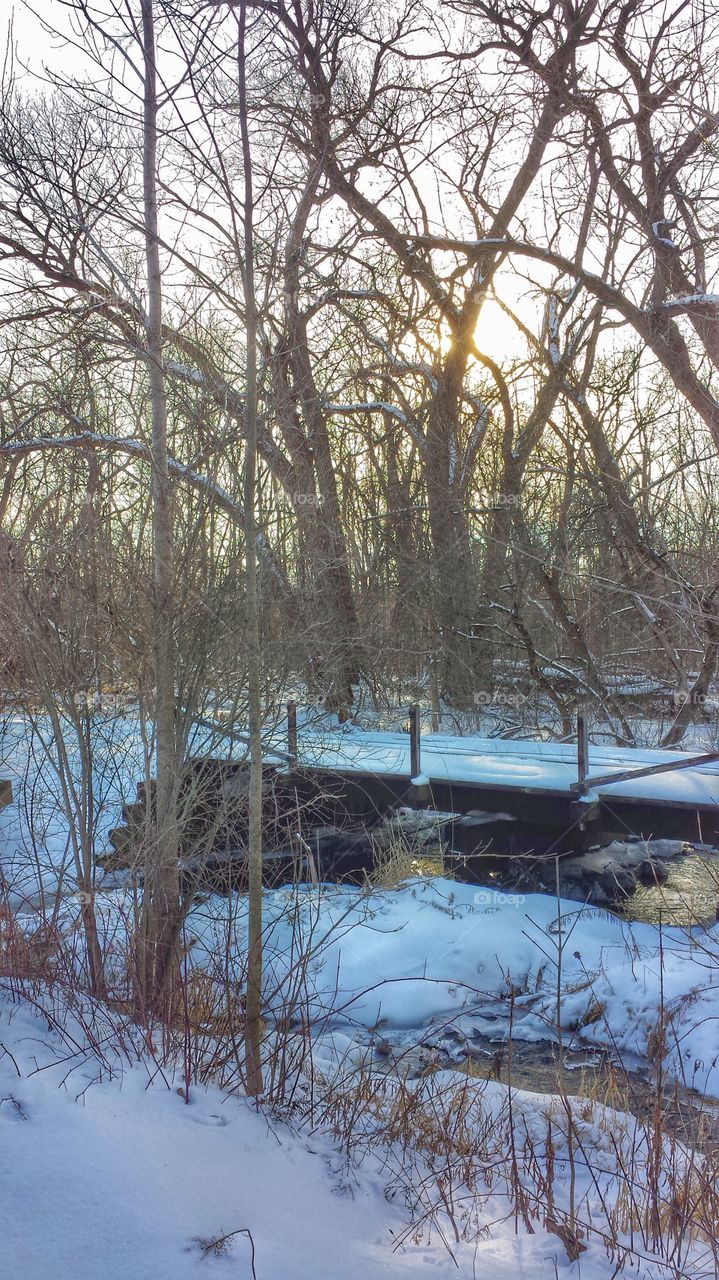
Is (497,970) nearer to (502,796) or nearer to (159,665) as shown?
(502,796)

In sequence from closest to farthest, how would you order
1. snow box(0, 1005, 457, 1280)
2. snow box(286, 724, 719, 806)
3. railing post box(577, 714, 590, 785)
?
snow box(0, 1005, 457, 1280), railing post box(577, 714, 590, 785), snow box(286, 724, 719, 806)

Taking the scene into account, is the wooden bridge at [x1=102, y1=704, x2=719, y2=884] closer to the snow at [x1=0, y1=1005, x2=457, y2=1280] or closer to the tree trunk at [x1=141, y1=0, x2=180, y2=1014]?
the tree trunk at [x1=141, y1=0, x2=180, y2=1014]

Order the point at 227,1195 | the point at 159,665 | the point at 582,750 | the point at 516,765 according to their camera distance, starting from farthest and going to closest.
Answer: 1. the point at 516,765
2. the point at 582,750
3. the point at 159,665
4. the point at 227,1195

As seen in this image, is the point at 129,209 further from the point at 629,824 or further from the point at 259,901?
the point at 629,824

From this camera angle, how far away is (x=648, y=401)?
46.6 ft

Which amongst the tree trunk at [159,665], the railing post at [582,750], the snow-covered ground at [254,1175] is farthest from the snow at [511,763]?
the snow-covered ground at [254,1175]

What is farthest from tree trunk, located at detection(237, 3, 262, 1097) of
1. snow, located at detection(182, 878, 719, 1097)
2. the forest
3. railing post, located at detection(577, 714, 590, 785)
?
railing post, located at detection(577, 714, 590, 785)

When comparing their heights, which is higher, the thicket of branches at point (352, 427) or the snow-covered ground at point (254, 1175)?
the thicket of branches at point (352, 427)

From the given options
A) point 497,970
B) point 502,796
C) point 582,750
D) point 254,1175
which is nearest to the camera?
point 254,1175

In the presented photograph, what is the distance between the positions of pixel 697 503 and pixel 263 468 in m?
11.2

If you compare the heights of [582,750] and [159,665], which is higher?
[159,665]

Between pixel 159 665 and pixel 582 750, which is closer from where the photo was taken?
pixel 159 665

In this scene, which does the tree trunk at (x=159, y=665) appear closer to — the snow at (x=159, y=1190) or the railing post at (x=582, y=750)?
the snow at (x=159, y=1190)

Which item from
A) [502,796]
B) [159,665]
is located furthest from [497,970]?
[159,665]
